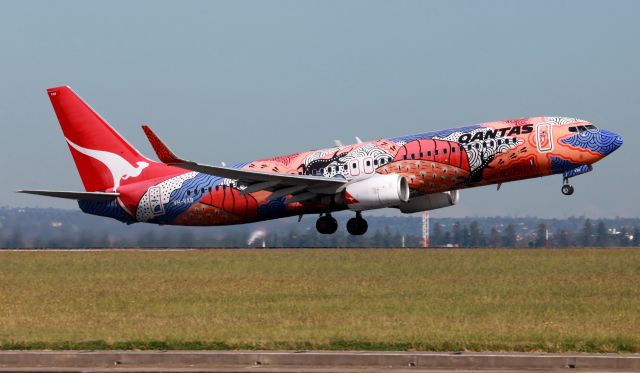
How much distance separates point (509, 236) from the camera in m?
61.6

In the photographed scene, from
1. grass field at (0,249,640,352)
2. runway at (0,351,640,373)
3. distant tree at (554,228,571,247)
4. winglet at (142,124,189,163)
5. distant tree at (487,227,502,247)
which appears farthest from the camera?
distant tree at (487,227,502,247)

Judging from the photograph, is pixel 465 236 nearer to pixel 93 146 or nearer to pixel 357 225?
pixel 357 225

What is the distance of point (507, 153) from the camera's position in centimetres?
4588

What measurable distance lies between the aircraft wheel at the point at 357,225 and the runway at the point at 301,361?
33.2 m

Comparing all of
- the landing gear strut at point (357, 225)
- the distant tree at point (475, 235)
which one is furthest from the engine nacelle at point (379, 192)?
the distant tree at point (475, 235)

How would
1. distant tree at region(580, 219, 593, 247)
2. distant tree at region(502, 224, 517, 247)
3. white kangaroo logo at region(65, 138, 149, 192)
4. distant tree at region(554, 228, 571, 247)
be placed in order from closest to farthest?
white kangaroo logo at region(65, 138, 149, 192), distant tree at region(580, 219, 593, 247), distant tree at region(554, 228, 571, 247), distant tree at region(502, 224, 517, 247)

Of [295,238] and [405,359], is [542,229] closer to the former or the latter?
[295,238]

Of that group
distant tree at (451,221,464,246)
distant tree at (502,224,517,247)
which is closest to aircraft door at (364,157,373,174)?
distant tree at (502,224,517,247)

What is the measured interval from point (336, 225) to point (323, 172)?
318 cm

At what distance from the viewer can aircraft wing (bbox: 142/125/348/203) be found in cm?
4547

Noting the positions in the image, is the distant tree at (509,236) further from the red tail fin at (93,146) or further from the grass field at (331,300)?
the red tail fin at (93,146)

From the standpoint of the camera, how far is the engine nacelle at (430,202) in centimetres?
5072

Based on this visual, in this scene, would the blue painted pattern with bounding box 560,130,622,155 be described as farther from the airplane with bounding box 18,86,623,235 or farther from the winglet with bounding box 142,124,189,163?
the winglet with bounding box 142,124,189,163

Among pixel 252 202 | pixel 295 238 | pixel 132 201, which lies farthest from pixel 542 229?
pixel 132 201
